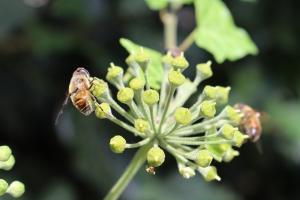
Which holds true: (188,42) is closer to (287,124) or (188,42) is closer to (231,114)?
(231,114)

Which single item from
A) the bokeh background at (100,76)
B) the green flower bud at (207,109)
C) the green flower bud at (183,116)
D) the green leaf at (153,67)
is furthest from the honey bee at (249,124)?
the bokeh background at (100,76)

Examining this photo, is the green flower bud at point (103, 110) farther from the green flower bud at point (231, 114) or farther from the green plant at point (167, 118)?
the green flower bud at point (231, 114)

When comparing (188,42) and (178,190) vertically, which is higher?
(188,42)

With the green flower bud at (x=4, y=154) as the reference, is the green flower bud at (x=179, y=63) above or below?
below

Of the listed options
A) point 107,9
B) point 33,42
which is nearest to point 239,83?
point 107,9

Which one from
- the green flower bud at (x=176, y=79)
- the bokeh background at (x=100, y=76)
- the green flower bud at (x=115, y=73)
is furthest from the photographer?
the bokeh background at (x=100, y=76)

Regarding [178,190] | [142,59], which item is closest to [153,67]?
[142,59]

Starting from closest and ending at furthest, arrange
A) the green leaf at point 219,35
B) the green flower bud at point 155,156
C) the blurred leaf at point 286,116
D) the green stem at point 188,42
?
the green flower bud at point 155,156
the green leaf at point 219,35
the green stem at point 188,42
the blurred leaf at point 286,116
